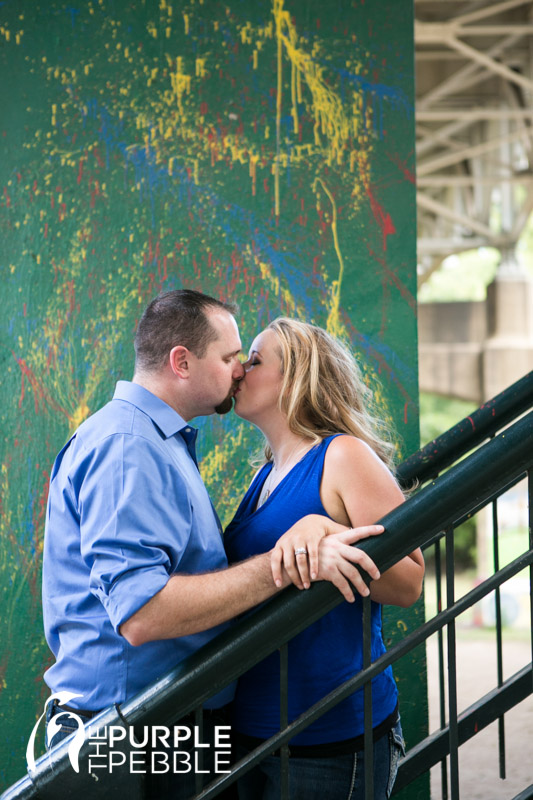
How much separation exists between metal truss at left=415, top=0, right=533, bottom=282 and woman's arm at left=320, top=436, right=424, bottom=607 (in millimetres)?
10563

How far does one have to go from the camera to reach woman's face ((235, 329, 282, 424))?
233 centimetres

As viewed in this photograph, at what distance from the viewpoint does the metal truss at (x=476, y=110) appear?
462 inches

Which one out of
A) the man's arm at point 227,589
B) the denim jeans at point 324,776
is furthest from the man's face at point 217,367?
the denim jeans at point 324,776

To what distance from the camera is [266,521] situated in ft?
6.93

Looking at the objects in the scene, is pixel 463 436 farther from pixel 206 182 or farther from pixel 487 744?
pixel 487 744

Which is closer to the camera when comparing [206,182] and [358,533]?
[358,533]

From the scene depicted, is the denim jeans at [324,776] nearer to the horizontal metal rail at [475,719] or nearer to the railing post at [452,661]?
the railing post at [452,661]

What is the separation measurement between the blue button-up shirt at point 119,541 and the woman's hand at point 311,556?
10.2 inches

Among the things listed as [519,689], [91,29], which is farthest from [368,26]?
[519,689]

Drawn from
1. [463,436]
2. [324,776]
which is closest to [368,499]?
[324,776]

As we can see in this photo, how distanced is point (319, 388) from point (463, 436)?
1013 mm

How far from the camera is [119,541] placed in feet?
5.75

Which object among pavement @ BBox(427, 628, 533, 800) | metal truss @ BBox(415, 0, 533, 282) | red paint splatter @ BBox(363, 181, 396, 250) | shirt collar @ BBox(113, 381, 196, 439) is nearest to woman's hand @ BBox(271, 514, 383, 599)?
shirt collar @ BBox(113, 381, 196, 439)

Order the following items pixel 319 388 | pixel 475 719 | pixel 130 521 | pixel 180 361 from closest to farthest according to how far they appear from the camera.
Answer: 1. pixel 130 521
2. pixel 180 361
3. pixel 319 388
4. pixel 475 719
